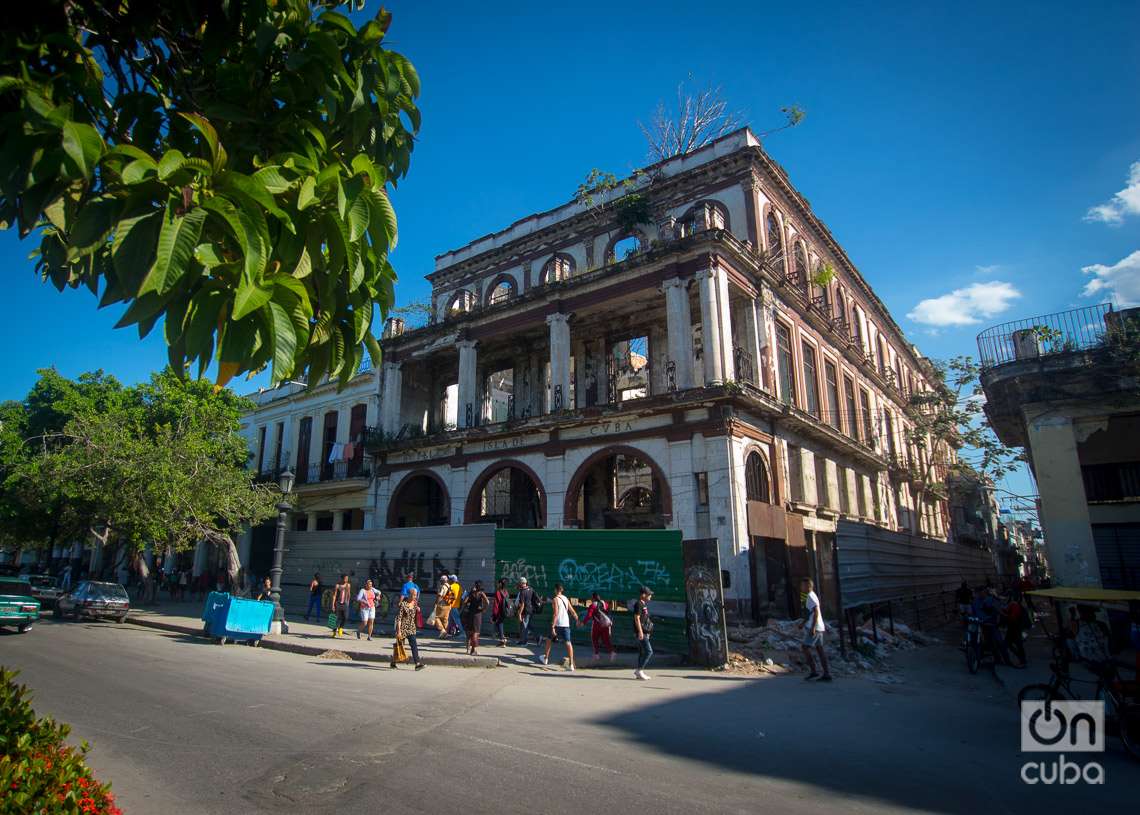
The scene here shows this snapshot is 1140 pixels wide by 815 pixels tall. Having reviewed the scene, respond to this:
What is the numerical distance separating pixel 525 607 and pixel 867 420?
21.4m

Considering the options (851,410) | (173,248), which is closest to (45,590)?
(173,248)

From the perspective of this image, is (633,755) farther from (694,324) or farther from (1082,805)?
(694,324)

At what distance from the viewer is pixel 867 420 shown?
29141mm

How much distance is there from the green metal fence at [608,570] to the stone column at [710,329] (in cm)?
531

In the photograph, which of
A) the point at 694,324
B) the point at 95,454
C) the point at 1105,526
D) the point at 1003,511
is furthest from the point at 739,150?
the point at 1003,511

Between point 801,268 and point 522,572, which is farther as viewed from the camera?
point 801,268

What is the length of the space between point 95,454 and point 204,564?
1679 centimetres

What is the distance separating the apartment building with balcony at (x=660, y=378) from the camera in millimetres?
17703

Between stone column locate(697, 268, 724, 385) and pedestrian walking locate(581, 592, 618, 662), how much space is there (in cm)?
726

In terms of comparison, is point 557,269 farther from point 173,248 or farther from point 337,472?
point 173,248

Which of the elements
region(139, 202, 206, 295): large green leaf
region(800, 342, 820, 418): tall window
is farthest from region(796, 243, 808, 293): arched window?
region(139, 202, 206, 295): large green leaf

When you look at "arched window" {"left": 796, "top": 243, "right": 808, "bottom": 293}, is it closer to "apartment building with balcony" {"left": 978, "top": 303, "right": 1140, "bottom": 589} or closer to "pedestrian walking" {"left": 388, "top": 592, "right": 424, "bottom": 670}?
"apartment building with balcony" {"left": 978, "top": 303, "right": 1140, "bottom": 589}

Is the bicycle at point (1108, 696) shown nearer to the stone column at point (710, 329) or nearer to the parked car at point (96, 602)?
the stone column at point (710, 329)

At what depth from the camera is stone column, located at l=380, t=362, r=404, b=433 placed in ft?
85.1
